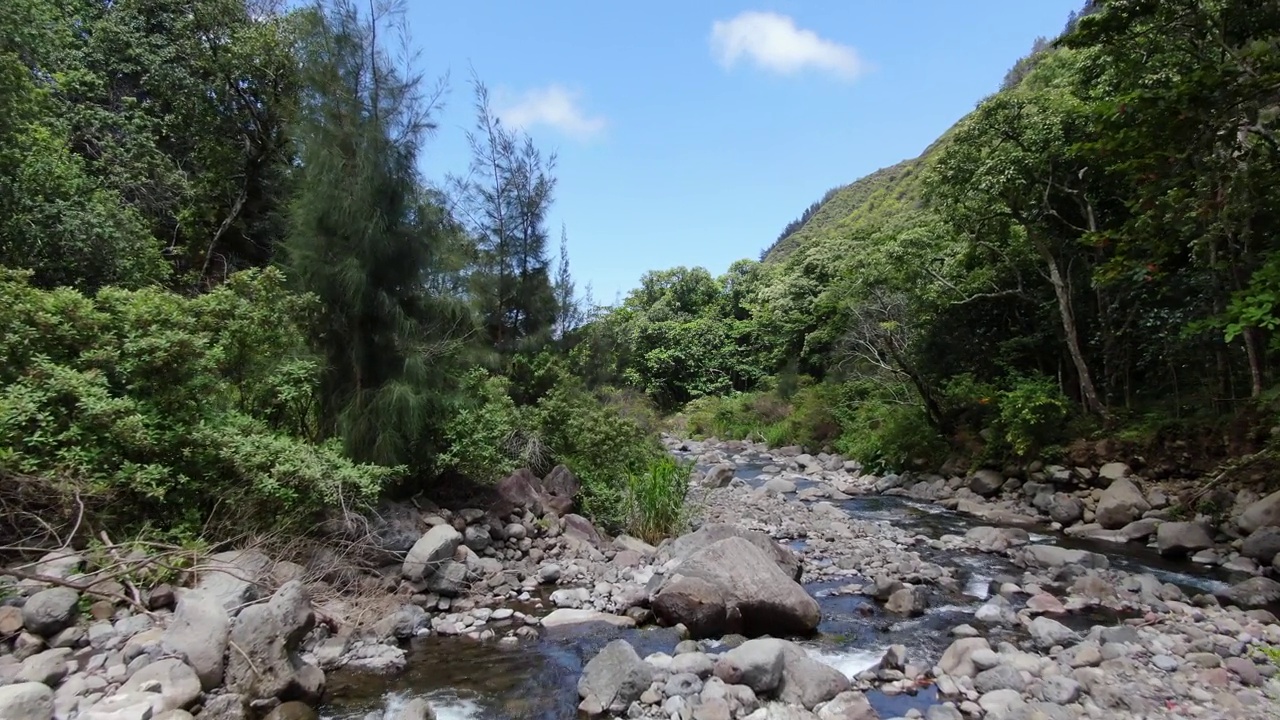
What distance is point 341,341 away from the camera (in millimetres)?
9312

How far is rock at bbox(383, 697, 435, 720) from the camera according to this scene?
192 inches

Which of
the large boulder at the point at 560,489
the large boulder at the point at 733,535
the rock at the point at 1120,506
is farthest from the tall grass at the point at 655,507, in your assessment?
the rock at the point at 1120,506

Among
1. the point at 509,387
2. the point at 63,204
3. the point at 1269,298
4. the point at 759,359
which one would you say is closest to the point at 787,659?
the point at 1269,298

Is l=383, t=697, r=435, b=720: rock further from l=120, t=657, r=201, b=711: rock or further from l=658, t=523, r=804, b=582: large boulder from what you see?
l=658, t=523, r=804, b=582: large boulder

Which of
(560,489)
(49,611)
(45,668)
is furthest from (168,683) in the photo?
(560,489)

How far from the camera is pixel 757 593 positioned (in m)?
6.90

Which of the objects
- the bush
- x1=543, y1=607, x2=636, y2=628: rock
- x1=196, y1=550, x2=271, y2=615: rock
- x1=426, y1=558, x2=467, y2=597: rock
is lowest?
x1=543, y1=607, x2=636, y2=628: rock

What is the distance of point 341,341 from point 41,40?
7.57 meters

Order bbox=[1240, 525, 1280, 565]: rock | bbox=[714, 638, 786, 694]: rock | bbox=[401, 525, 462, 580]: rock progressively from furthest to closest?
bbox=[1240, 525, 1280, 565]: rock, bbox=[401, 525, 462, 580]: rock, bbox=[714, 638, 786, 694]: rock

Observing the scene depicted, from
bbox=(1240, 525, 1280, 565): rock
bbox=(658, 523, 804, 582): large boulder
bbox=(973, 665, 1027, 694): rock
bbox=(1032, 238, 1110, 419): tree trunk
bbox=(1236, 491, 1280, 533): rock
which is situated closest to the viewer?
bbox=(973, 665, 1027, 694): rock

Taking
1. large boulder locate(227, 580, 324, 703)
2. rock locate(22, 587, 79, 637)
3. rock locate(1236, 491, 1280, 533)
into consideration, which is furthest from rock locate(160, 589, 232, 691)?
rock locate(1236, 491, 1280, 533)

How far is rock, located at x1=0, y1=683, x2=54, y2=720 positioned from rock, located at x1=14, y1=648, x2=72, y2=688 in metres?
0.34

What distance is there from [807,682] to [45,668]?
536cm

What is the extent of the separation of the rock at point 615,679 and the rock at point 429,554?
285 cm
